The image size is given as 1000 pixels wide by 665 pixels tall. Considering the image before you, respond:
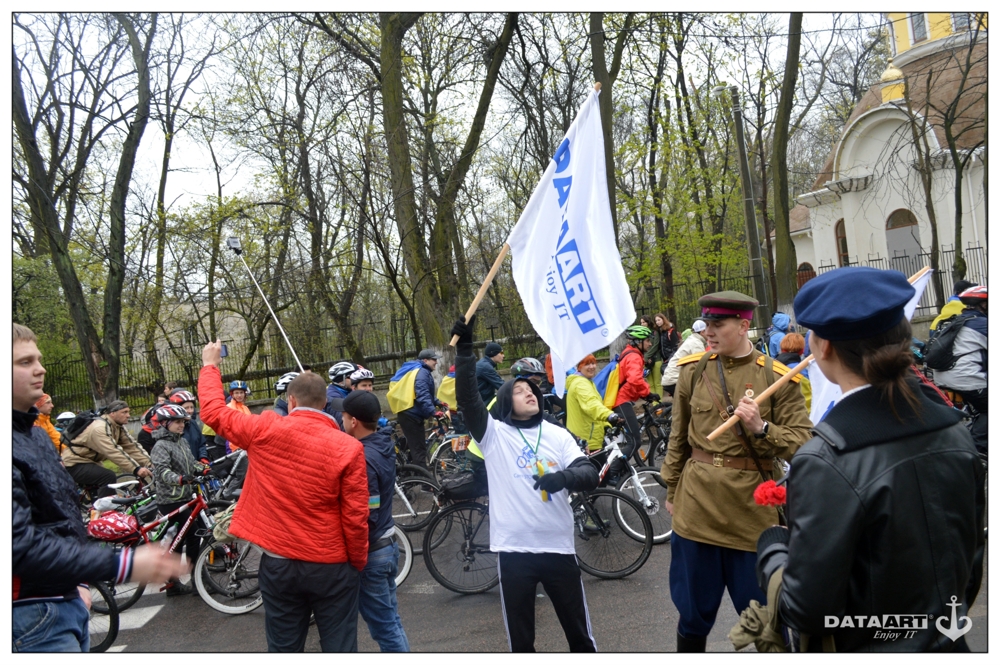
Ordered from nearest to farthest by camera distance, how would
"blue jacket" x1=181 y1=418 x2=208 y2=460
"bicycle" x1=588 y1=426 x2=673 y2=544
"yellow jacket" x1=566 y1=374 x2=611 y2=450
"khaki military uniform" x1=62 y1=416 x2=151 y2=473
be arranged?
"bicycle" x1=588 y1=426 x2=673 y2=544
"yellow jacket" x1=566 y1=374 x2=611 y2=450
"khaki military uniform" x1=62 y1=416 x2=151 y2=473
"blue jacket" x1=181 y1=418 x2=208 y2=460

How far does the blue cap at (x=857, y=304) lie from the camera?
6.75 ft

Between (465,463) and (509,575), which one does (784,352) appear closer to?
(465,463)

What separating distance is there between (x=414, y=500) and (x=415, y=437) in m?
2.09

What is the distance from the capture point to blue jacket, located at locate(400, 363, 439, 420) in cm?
995

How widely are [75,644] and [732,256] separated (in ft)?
78.7

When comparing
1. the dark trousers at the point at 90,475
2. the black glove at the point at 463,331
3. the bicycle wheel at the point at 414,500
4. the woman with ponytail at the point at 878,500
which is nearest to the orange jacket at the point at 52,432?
the dark trousers at the point at 90,475

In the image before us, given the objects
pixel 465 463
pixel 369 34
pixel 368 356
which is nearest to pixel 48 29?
pixel 369 34

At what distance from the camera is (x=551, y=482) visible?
3830mm

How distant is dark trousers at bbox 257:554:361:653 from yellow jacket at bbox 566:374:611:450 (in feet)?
11.5

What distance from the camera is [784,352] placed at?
8.09 metres

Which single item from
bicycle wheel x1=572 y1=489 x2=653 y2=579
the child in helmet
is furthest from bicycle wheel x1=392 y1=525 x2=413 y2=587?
the child in helmet

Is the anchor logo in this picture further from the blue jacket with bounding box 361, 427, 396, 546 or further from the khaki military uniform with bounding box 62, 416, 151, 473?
the khaki military uniform with bounding box 62, 416, 151, 473

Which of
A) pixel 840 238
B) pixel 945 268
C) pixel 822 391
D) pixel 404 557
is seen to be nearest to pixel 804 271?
pixel 840 238

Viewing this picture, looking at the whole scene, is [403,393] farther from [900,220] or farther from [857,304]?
[900,220]
